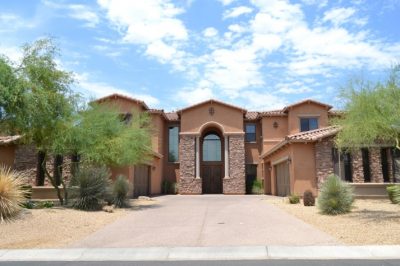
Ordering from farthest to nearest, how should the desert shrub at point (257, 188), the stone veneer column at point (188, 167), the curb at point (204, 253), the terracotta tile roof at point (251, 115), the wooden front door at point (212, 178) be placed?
1. the wooden front door at point (212, 178)
2. the terracotta tile roof at point (251, 115)
3. the desert shrub at point (257, 188)
4. the stone veneer column at point (188, 167)
5. the curb at point (204, 253)

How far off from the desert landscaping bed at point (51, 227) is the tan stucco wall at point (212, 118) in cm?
1897

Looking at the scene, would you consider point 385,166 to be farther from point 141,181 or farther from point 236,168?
point 141,181

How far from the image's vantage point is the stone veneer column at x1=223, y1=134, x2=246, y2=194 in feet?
114

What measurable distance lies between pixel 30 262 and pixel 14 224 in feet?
16.2

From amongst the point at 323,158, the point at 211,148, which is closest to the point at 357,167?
the point at 323,158

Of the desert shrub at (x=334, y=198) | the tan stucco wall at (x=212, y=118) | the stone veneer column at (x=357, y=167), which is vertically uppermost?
the tan stucco wall at (x=212, y=118)

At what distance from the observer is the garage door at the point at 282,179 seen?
27297 millimetres

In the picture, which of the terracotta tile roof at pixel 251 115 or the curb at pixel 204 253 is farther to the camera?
the terracotta tile roof at pixel 251 115

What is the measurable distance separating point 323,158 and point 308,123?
1027 centimetres

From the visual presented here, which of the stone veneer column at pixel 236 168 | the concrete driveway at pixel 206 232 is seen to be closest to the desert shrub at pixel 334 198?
the concrete driveway at pixel 206 232

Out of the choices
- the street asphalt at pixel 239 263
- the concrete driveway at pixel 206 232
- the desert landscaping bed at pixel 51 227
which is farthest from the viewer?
the desert landscaping bed at pixel 51 227

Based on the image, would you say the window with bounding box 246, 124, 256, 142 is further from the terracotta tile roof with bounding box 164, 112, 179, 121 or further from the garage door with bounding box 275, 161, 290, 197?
the terracotta tile roof with bounding box 164, 112, 179, 121

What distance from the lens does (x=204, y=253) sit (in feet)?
29.5

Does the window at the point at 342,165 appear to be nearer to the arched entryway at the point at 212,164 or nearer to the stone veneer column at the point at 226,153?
the stone veneer column at the point at 226,153
